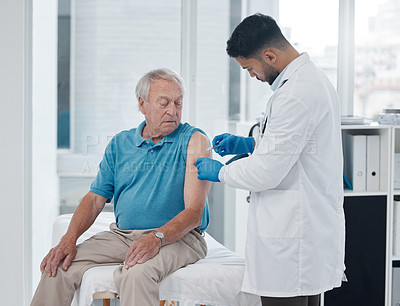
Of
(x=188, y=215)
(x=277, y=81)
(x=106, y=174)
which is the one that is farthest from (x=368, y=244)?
(x=106, y=174)

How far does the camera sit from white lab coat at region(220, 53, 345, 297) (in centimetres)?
159

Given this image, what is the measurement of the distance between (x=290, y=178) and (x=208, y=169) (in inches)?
12.8

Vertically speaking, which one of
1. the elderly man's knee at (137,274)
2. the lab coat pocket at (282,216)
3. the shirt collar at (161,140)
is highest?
the shirt collar at (161,140)

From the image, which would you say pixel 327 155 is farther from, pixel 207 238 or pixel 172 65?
pixel 172 65

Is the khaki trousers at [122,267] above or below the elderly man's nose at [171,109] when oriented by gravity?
below

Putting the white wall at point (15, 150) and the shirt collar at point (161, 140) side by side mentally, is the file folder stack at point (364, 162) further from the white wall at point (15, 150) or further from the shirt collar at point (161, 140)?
the white wall at point (15, 150)

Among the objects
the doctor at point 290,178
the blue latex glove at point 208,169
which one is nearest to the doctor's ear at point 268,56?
the doctor at point 290,178

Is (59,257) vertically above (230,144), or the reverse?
(230,144)

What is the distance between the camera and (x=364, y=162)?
8.35 feet

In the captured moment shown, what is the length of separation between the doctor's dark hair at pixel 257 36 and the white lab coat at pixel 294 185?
9cm

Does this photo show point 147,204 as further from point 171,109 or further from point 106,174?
point 171,109

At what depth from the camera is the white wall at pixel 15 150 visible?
258 cm

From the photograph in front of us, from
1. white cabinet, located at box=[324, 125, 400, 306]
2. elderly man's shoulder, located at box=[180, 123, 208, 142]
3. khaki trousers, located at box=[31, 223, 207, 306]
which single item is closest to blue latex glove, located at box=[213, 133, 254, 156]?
elderly man's shoulder, located at box=[180, 123, 208, 142]

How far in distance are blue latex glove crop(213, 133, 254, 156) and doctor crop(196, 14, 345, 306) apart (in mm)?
360
